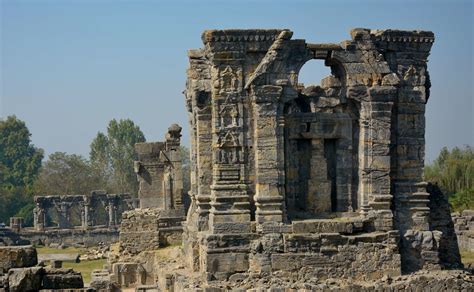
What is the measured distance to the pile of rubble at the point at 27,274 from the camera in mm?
10352

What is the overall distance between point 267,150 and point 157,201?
12373mm

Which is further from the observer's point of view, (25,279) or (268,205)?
(268,205)

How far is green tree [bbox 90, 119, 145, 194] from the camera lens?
231ft

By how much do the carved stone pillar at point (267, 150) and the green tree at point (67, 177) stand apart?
49.9 meters

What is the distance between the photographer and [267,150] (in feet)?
52.3

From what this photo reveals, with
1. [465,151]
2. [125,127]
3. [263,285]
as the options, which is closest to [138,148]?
[263,285]

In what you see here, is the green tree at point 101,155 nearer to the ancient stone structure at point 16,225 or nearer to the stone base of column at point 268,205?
the ancient stone structure at point 16,225

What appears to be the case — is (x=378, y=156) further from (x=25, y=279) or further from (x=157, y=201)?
(x=157, y=201)

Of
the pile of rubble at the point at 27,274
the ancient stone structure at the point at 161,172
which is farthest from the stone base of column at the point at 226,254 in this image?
the ancient stone structure at the point at 161,172

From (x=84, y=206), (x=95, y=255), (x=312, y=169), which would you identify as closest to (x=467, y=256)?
(x=312, y=169)

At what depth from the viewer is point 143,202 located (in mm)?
27609

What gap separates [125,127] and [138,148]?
145 ft

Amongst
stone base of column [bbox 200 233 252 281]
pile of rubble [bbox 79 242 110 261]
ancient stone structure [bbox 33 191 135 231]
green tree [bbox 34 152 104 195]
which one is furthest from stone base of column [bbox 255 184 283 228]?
green tree [bbox 34 152 104 195]

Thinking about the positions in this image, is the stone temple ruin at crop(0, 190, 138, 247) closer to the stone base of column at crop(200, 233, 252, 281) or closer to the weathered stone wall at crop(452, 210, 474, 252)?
the weathered stone wall at crop(452, 210, 474, 252)
